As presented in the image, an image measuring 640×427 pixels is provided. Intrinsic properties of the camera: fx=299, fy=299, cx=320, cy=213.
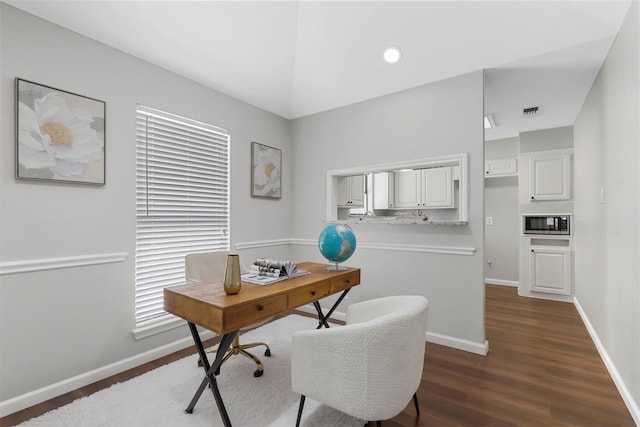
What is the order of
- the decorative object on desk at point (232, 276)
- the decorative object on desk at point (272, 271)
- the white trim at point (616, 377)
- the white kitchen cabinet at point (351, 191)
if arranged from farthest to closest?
the white kitchen cabinet at point (351, 191) → the decorative object on desk at point (272, 271) → the white trim at point (616, 377) → the decorative object on desk at point (232, 276)

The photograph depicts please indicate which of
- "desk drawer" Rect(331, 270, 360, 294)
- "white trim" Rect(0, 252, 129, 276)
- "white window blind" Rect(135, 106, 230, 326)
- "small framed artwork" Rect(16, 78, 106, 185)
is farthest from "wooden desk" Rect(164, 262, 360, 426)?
"small framed artwork" Rect(16, 78, 106, 185)

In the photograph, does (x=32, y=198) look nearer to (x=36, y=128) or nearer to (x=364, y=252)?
(x=36, y=128)

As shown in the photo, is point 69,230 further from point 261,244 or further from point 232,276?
point 261,244

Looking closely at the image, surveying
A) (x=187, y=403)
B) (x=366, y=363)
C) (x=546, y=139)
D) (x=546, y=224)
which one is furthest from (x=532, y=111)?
(x=187, y=403)

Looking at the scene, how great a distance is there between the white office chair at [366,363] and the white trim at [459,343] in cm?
149

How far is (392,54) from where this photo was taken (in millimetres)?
2836

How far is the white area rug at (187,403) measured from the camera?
177 cm

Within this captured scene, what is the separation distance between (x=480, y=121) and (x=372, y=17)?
4.37 ft

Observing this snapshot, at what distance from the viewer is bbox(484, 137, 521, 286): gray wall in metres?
5.20

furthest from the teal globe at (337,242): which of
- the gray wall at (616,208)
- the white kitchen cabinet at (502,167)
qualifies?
the white kitchen cabinet at (502,167)

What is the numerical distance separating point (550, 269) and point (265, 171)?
437 centimetres

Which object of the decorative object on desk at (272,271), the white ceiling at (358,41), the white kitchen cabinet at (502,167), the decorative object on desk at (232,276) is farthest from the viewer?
the white kitchen cabinet at (502,167)

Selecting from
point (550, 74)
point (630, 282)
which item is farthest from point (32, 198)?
point (550, 74)

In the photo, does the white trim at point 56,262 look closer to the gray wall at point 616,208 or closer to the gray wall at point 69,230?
the gray wall at point 69,230
